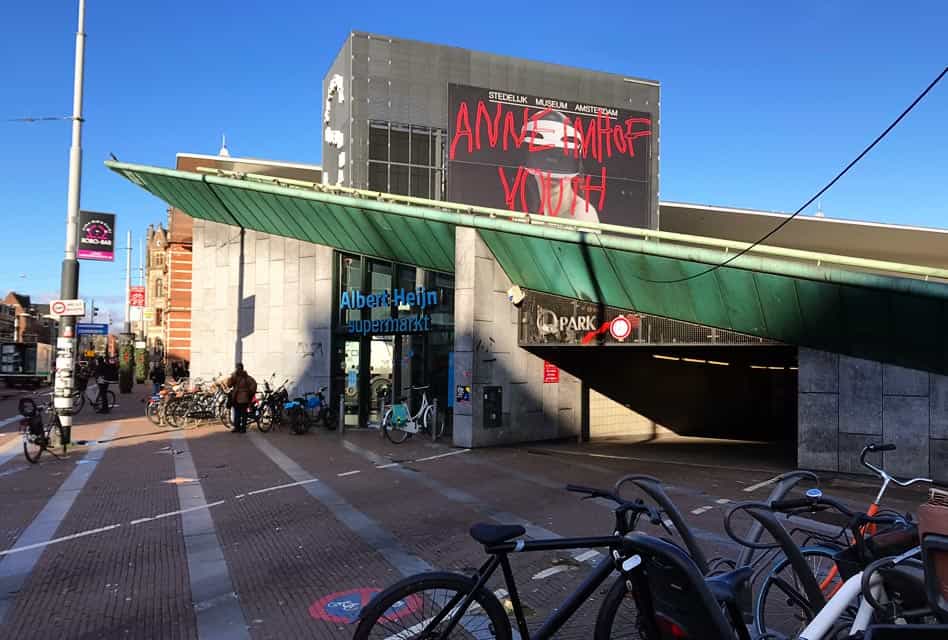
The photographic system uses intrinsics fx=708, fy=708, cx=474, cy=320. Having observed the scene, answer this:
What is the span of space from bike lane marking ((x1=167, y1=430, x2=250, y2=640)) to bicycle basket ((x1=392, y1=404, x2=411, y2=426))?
6492 millimetres

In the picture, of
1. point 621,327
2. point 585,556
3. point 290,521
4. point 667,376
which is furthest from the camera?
point 667,376

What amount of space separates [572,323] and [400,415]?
4447mm

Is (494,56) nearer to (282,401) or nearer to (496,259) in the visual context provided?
(496,259)

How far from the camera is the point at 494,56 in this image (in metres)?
22.1

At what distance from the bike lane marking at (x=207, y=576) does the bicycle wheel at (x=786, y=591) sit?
3.34 meters

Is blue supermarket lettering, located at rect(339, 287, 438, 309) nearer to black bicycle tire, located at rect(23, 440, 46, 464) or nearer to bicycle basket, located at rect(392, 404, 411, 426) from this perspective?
bicycle basket, located at rect(392, 404, 411, 426)

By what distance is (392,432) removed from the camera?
16.2m

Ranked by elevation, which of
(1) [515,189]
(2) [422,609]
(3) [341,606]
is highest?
(1) [515,189]

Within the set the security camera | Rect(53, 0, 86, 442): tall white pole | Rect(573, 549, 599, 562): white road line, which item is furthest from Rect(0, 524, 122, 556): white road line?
the security camera

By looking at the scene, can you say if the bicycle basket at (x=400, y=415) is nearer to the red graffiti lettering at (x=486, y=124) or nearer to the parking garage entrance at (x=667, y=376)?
the parking garage entrance at (x=667, y=376)

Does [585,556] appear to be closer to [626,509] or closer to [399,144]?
[626,509]

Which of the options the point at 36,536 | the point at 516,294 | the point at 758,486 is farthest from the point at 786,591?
the point at 516,294

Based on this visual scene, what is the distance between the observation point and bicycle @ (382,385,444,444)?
16.2 m

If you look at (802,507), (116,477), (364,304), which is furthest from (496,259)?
(802,507)
